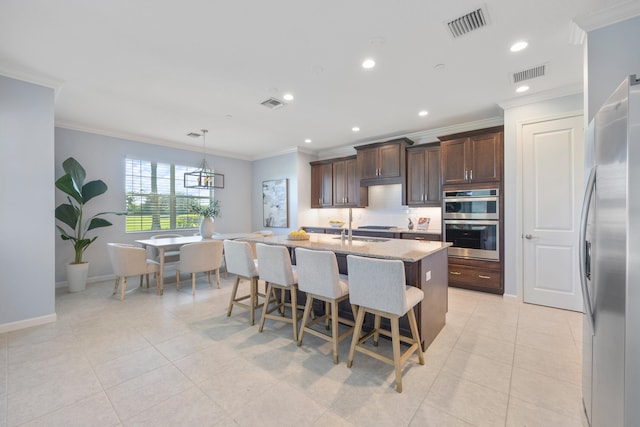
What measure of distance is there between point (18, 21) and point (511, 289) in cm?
589

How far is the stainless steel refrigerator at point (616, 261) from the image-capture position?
91cm

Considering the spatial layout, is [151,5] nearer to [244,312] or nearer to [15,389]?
[15,389]

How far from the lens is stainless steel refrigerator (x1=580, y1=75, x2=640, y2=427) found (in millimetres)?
913

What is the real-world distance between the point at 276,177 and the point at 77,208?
3.80 metres

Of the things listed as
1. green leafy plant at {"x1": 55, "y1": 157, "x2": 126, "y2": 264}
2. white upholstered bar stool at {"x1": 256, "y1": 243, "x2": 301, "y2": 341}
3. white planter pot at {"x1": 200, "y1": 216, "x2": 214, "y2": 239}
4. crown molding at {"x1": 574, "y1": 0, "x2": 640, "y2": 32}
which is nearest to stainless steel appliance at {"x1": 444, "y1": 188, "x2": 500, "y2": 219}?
crown molding at {"x1": 574, "y1": 0, "x2": 640, "y2": 32}

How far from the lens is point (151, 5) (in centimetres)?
194

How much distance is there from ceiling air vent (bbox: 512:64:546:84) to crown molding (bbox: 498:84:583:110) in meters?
0.57

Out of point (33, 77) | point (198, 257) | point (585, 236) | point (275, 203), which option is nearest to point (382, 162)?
point (275, 203)

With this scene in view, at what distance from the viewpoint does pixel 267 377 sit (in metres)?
2.07

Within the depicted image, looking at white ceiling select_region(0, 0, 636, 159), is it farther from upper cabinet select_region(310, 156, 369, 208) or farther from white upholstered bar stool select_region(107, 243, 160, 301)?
white upholstered bar stool select_region(107, 243, 160, 301)

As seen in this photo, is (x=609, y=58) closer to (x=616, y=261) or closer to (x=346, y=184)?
(x=616, y=261)

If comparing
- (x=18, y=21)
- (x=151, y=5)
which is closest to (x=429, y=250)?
(x=151, y=5)

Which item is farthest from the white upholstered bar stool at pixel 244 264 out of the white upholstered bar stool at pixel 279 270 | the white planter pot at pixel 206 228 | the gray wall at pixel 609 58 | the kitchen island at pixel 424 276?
the gray wall at pixel 609 58

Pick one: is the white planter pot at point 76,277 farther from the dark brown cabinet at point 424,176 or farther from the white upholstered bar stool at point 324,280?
the dark brown cabinet at point 424,176
